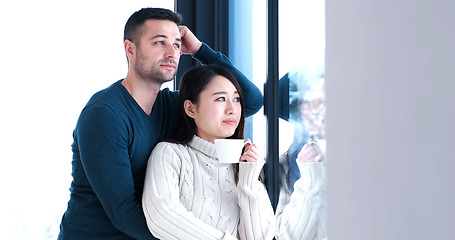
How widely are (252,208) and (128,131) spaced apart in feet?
1.43

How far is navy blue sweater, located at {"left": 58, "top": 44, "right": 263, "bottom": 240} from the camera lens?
53.5 inches

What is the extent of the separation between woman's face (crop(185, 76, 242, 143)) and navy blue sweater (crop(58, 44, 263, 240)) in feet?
→ 0.49

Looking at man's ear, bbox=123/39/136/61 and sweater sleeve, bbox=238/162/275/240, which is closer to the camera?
sweater sleeve, bbox=238/162/275/240

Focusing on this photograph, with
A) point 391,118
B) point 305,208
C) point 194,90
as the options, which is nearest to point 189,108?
point 194,90

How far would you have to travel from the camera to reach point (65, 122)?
2.11m

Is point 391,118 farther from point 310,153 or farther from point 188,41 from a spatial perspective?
point 188,41

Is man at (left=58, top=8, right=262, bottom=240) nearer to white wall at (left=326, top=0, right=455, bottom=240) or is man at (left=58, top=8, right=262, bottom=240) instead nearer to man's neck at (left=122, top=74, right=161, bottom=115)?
man's neck at (left=122, top=74, right=161, bottom=115)

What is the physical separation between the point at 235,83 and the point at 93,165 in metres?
0.49

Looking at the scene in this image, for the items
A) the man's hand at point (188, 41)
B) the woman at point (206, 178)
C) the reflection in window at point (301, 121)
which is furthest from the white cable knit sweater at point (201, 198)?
the man's hand at point (188, 41)

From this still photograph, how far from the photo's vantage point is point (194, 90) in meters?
1.51

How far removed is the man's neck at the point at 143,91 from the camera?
5.06 ft

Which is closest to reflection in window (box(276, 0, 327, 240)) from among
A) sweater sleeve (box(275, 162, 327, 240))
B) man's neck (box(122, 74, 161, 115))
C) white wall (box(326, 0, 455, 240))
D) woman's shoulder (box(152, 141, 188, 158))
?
sweater sleeve (box(275, 162, 327, 240))

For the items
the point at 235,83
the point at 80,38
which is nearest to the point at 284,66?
the point at 235,83

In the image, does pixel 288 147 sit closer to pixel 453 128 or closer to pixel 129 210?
pixel 129 210
